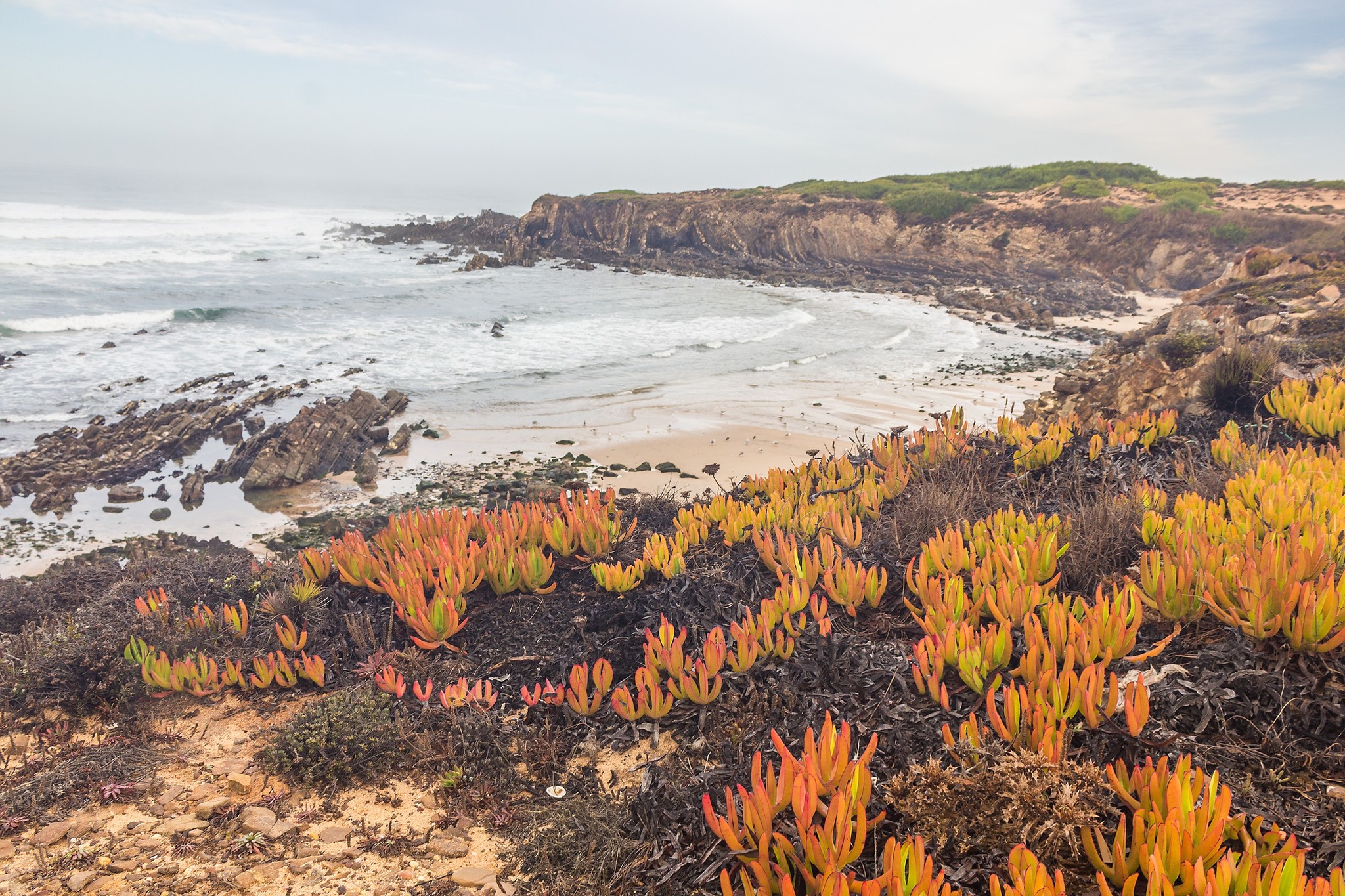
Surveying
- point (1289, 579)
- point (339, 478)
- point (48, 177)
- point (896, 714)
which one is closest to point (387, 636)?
point (896, 714)

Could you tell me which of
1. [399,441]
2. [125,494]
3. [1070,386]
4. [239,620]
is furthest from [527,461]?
[1070,386]

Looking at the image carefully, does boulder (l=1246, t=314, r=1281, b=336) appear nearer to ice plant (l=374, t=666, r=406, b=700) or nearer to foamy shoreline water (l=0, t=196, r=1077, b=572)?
foamy shoreline water (l=0, t=196, r=1077, b=572)

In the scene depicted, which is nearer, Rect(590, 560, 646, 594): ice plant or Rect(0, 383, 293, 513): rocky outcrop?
Rect(590, 560, 646, 594): ice plant

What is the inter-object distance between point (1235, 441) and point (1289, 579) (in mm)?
2535

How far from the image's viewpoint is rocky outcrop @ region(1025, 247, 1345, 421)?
695 centimetres

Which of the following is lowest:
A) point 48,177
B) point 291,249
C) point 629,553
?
point 629,553

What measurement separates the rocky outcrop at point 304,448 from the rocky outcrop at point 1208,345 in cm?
951

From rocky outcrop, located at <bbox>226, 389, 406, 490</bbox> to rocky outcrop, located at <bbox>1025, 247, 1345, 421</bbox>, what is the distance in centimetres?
951

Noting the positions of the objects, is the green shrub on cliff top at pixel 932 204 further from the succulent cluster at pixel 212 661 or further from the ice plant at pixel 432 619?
the succulent cluster at pixel 212 661

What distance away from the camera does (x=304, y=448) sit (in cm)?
1011

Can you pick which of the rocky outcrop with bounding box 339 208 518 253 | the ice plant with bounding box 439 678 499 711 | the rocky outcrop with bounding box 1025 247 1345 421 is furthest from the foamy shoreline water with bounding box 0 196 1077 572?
the rocky outcrop with bounding box 339 208 518 253

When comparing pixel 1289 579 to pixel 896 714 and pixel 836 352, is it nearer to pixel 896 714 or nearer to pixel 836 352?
pixel 896 714

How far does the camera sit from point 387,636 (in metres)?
3.87

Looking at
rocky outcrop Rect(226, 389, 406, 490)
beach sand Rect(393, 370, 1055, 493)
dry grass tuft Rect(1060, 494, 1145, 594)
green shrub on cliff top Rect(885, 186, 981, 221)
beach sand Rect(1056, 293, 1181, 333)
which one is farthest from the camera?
green shrub on cliff top Rect(885, 186, 981, 221)
